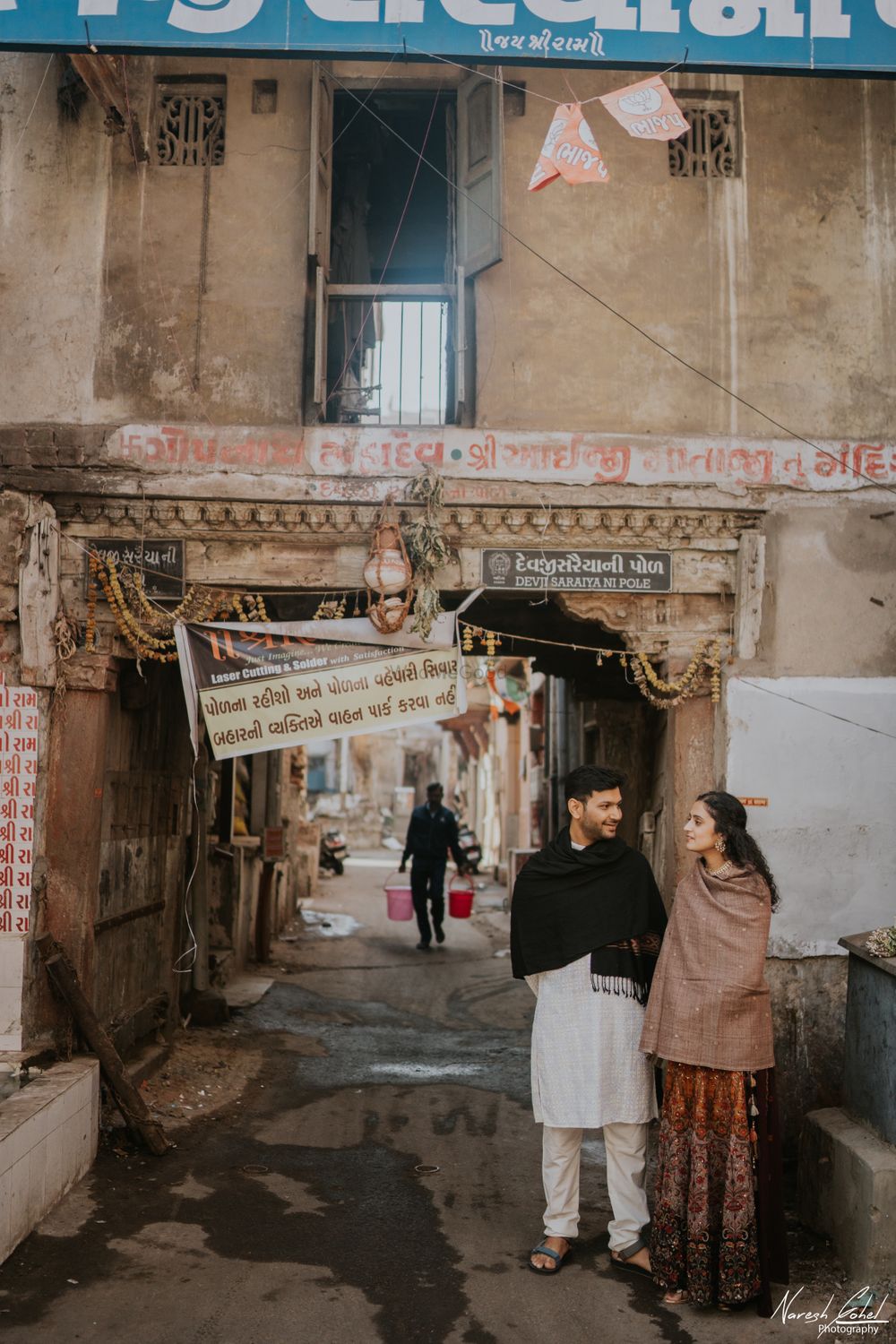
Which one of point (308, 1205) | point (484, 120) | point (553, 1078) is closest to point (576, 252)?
point (484, 120)

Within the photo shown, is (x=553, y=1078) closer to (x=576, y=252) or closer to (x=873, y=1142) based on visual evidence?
(x=873, y=1142)

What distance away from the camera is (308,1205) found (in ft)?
17.8

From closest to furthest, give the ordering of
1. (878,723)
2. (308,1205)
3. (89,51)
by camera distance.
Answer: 1. (308,1205)
2. (89,51)
3. (878,723)

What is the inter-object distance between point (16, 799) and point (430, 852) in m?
7.62

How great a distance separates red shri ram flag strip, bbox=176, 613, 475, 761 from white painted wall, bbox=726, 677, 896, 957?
6.04 ft

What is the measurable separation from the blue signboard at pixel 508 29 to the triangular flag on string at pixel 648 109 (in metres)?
0.22

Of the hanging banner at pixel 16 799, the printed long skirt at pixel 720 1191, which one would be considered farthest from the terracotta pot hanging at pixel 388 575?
the printed long skirt at pixel 720 1191

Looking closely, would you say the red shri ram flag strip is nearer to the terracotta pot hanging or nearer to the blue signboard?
the terracotta pot hanging

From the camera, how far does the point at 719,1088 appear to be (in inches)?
167

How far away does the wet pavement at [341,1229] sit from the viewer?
414 cm

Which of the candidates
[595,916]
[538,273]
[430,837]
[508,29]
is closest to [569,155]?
[508,29]

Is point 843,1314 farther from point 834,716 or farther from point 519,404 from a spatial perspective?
point 519,404

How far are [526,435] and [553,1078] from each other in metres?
3.68

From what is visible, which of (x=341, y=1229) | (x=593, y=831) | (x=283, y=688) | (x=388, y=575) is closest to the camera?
(x=593, y=831)
